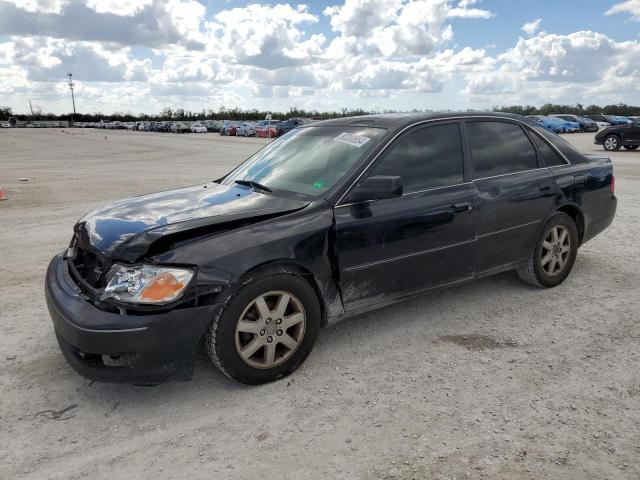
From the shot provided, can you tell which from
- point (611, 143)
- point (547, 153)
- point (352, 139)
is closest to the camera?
point (352, 139)

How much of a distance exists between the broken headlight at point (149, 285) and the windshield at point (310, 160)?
1134 mm

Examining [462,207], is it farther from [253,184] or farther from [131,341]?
[131,341]

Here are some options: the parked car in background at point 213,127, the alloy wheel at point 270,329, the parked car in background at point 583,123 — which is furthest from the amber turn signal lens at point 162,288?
the parked car in background at point 213,127

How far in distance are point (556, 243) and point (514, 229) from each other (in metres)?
0.68

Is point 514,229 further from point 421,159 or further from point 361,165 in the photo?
point 361,165

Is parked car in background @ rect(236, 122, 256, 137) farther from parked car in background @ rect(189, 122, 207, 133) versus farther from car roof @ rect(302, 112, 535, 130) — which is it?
car roof @ rect(302, 112, 535, 130)

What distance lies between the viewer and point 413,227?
370 cm

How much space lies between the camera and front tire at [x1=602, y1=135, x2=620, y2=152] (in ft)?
71.6

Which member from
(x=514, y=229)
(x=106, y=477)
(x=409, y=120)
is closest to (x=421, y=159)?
(x=409, y=120)

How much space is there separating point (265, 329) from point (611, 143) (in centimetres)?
2326

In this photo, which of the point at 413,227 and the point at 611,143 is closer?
the point at 413,227

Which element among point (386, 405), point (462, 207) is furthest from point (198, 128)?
point (386, 405)

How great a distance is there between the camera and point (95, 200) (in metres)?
9.95

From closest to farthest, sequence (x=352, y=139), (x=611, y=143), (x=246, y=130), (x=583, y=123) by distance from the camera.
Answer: (x=352, y=139), (x=611, y=143), (x=583, y=123), (x=246, y=130)
